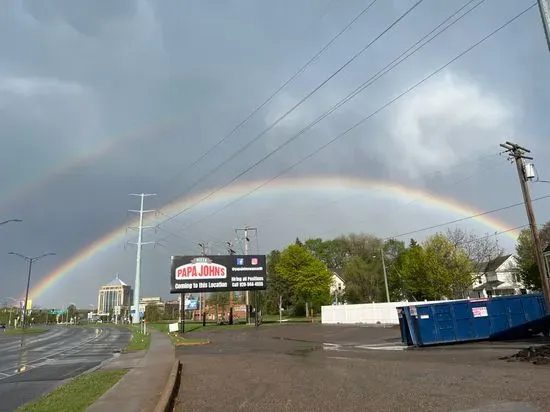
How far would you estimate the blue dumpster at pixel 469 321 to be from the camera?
23547 millimetres

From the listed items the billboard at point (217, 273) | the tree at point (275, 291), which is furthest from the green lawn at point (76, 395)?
the tree at point (275, 291)

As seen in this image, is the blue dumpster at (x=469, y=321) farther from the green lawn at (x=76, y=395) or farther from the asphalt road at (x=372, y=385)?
the green lawn at (x=76, y=395)

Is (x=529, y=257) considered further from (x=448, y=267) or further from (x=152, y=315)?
A: (x=152, y=315)

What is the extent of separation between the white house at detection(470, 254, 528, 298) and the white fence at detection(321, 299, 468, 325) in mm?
45706

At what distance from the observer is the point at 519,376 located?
11547mm

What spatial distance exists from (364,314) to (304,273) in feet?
85.9

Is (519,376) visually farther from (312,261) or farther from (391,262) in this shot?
(391,262)

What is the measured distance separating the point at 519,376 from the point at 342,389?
4.64m

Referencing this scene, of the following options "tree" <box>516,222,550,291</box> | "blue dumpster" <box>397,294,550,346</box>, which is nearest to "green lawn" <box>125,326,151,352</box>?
"blue dumpster" <box>397,294,550,346</box>

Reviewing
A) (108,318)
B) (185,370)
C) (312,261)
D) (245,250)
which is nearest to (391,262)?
(312,261)

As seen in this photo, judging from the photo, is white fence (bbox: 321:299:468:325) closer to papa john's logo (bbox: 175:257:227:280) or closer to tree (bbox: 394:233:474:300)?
papa john's logo (bbox: 175:257:227:280)

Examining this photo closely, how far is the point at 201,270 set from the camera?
174 ft

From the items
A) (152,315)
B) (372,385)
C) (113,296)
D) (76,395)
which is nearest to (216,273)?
(76,395)

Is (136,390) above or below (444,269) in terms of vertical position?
below
